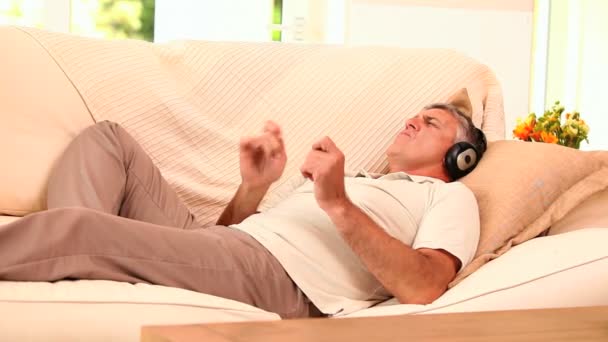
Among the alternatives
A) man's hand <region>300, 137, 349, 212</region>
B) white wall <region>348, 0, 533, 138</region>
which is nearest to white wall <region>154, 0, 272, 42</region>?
white wall <region>348, 0, 533, 138</region>

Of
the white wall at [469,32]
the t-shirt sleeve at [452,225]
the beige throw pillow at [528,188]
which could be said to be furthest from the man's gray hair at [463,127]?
the white wall at [469,32]

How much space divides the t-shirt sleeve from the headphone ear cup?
0.47 ft

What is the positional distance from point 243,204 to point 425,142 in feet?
1.42

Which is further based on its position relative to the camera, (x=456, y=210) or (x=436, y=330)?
(x=456, y=210)

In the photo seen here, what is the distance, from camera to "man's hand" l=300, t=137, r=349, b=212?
160 centimetres

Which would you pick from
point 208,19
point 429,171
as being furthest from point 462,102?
point 208,19

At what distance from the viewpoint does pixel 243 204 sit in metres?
2.01

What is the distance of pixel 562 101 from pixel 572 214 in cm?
320

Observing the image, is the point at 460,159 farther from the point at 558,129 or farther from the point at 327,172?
the point at 558,129

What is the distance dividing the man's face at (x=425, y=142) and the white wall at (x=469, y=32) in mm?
1952

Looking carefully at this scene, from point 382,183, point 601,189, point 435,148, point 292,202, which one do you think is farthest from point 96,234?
point 601,189

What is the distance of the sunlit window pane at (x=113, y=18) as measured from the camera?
13.5 feet

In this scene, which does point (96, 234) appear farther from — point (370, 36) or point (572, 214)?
point (370, 36)

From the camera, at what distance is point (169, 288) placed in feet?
4.79
